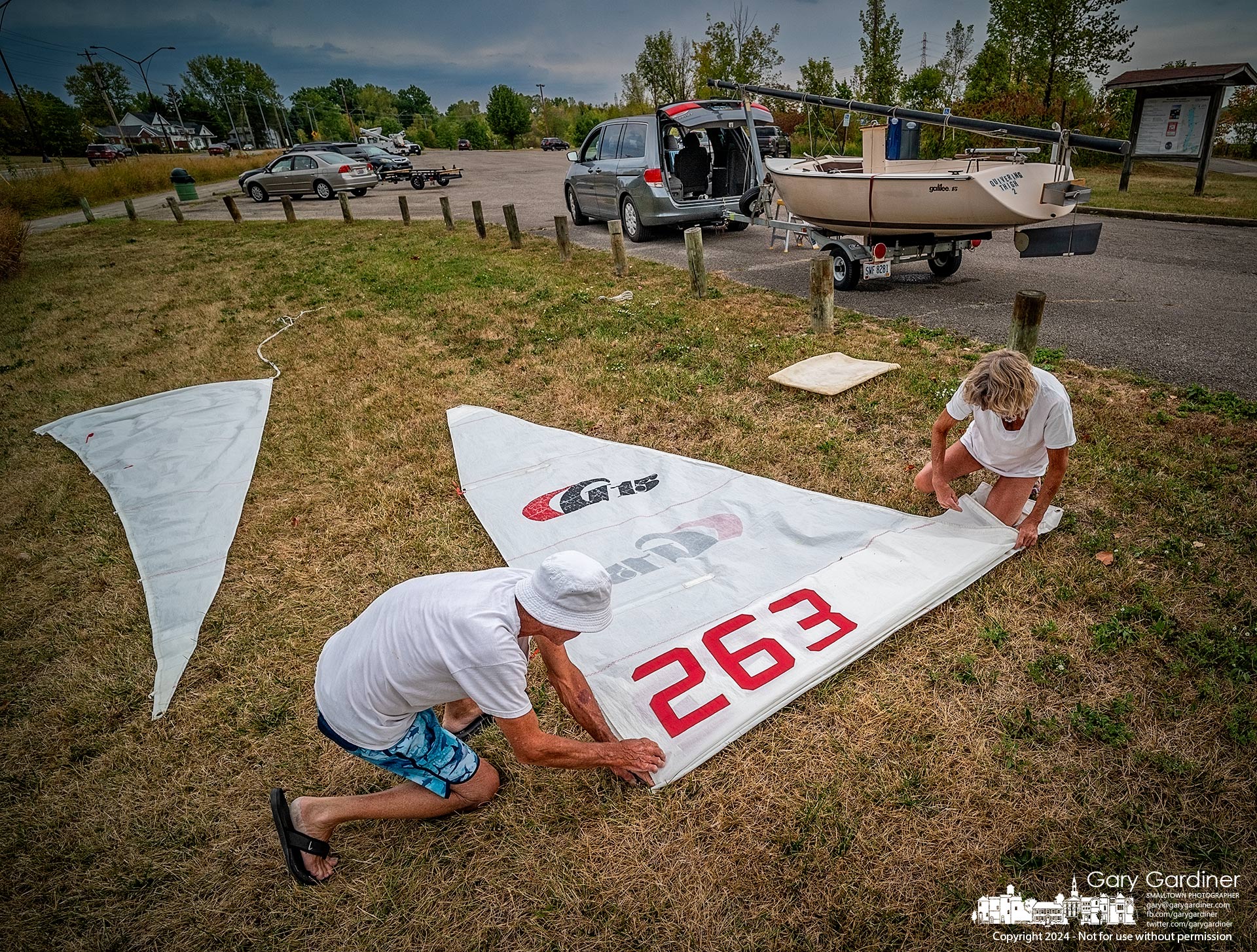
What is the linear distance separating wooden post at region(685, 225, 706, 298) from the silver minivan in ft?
9.70

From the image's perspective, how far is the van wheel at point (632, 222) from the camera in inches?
408

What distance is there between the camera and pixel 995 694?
8.23ft

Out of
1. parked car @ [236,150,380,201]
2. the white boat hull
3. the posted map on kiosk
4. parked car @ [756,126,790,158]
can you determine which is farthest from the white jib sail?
parked car @ [236,150,380,201]

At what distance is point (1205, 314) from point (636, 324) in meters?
5.56

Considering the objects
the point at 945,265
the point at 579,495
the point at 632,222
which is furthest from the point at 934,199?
the point at 632,222

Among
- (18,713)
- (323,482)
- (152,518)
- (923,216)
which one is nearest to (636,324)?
(923,216)

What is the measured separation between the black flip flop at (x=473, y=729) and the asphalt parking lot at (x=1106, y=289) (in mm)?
5457

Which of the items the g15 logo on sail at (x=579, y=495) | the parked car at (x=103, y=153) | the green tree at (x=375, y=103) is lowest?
the g15 logo on sail at (x=579, y=495)

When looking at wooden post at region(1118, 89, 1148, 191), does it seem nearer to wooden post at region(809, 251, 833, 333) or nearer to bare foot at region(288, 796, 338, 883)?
wooden post at region(809, 251, 833, 333)

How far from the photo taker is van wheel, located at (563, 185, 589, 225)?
12398 mm

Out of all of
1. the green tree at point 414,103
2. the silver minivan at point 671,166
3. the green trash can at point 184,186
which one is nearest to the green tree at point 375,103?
the green tree at point 414,103

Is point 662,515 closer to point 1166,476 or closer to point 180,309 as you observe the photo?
point 1166,476

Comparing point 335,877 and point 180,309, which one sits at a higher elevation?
point 180,309

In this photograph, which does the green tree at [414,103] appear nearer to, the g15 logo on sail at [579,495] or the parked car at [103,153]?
the parked car at [103,153]
